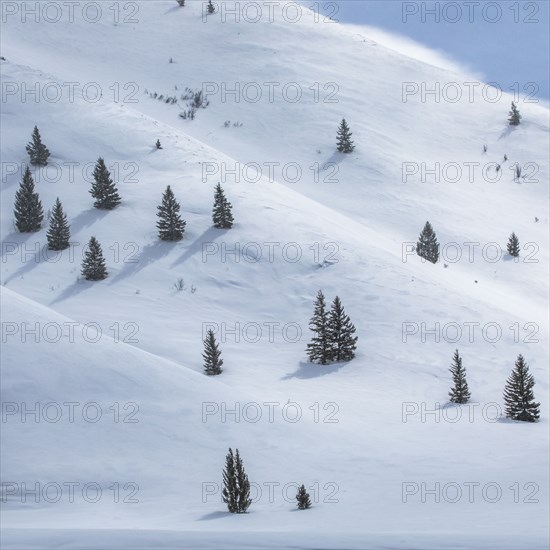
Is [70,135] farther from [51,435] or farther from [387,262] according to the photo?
[51,435]

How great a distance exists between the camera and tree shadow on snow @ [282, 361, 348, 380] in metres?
24.0

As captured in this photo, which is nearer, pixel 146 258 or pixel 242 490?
pixel 242 490

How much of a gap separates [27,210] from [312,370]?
18071 millimetres

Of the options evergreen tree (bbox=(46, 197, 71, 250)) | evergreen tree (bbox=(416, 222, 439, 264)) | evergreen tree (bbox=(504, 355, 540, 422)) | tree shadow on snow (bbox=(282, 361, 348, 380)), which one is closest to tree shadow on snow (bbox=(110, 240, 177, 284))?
evergreen tree (bbox=(46, 197, 71, 250))

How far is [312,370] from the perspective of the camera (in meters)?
24.6

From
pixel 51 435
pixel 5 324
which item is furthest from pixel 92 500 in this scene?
pixel 5 324

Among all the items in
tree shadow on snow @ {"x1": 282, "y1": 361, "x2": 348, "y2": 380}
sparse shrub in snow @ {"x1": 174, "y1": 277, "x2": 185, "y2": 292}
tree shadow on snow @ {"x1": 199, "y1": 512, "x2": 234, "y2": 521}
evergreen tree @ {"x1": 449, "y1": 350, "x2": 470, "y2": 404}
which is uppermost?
tree shadow on snow @ {"x1": 199, "y1": 512, "x2": 234, "y2": 521}

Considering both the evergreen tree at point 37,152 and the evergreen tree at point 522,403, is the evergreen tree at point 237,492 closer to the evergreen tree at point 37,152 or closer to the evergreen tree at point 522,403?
the evergreen tree at point 522,403

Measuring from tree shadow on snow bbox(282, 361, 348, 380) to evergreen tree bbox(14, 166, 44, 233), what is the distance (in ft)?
55.5

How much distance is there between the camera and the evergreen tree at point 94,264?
97.8ft

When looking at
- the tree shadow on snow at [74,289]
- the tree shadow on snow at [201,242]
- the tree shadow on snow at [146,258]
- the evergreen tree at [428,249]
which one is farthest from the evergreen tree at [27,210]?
the evergreen tree at [428,249]

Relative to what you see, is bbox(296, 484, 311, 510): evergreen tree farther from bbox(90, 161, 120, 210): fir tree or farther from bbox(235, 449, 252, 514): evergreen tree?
bbox(90, 161, 120, 210): fir tree

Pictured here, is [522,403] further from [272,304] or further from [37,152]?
[37,152]

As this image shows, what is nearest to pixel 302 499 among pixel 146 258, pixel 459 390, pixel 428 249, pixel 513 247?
pixel 459 390
